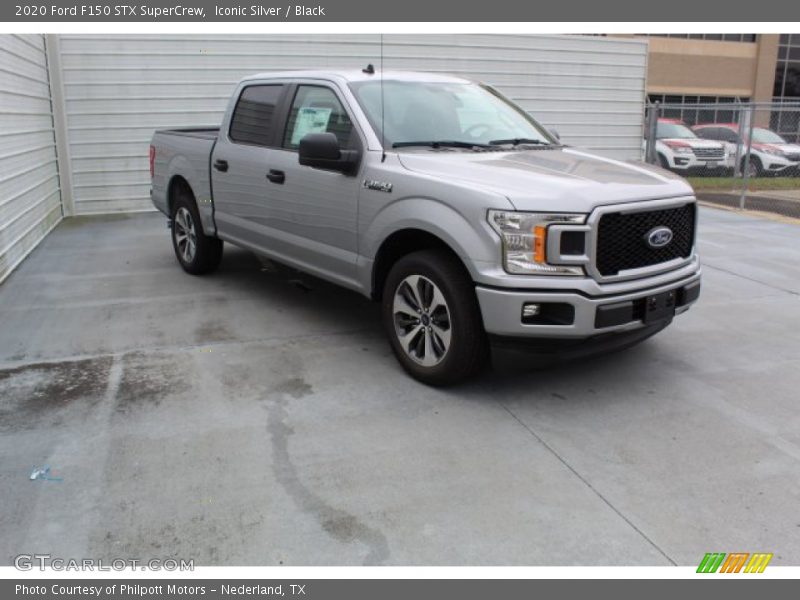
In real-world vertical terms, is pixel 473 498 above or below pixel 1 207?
below

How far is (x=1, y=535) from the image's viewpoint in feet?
9.82

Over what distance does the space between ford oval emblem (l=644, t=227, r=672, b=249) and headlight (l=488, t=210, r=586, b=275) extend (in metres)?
0.55

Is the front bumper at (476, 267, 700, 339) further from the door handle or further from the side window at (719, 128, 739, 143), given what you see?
the side window at (719, 128, 739, 143)

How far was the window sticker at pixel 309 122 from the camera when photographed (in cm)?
538

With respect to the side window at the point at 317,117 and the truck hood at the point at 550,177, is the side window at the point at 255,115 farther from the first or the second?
the truck hood at the point at 550,177

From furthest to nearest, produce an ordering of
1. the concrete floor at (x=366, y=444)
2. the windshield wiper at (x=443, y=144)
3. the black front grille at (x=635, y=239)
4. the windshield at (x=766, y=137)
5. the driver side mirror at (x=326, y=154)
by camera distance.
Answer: the windshield at (x=766, y=137)
the windshield wiper at (x=443, y=144)
the driver side mirror at (x=326, y=154)
the black front grille at (x=635, y=239)
the concrete floor at (x=366, y=444)

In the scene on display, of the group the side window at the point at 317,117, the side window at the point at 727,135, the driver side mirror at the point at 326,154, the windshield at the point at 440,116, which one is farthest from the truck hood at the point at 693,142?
the driver side mirror at the point at 326,154

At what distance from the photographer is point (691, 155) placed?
686 inches

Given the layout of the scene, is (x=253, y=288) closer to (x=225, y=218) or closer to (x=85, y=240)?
(x=225, y=218)

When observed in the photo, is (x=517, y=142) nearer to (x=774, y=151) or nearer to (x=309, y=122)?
(x=309, y=122)

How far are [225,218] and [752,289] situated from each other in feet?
16.4

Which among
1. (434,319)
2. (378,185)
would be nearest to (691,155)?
(378,185)

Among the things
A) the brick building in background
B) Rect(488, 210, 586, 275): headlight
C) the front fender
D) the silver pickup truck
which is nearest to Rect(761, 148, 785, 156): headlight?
the silver pickup truck

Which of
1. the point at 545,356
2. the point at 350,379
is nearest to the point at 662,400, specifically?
the point at 545,356
